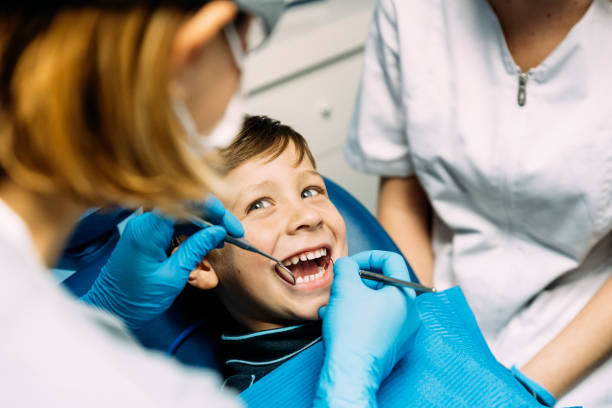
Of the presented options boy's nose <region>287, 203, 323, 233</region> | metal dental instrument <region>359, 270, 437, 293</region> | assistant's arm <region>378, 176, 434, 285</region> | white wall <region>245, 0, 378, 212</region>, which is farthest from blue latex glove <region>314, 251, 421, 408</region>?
white wall <region>245, 0, 378, 212</region>

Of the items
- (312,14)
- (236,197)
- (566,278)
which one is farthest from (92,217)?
(312,14)

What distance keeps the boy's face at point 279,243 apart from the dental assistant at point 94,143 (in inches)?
19.0

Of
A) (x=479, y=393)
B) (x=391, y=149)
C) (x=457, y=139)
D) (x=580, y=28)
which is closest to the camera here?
(x=479, y=393)

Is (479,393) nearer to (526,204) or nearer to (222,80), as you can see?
(526,204)

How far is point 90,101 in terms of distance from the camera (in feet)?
1.96

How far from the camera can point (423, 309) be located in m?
1.15

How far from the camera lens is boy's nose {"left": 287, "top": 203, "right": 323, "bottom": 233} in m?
1.16

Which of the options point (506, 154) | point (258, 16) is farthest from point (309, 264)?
point (258, 16)

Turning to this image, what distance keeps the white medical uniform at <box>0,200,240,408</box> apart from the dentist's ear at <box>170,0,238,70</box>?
253mm

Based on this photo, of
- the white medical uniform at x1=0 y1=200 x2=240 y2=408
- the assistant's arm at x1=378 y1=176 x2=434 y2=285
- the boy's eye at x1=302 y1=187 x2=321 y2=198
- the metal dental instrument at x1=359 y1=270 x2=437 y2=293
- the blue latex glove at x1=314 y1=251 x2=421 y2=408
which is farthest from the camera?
the assistant's arm at x1=378 y1=176 x2=434 y2=285

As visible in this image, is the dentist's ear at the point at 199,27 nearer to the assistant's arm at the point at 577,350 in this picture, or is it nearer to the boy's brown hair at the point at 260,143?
the boy's brown hair at the point at 260,143

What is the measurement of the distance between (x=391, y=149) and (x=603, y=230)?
495 mm

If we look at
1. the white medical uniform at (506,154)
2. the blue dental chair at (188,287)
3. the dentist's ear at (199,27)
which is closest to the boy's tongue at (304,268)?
the blue dental chair at (188,287)

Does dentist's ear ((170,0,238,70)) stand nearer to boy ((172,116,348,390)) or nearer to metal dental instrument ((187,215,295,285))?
metal dental instrument ((187,215,295,285))
